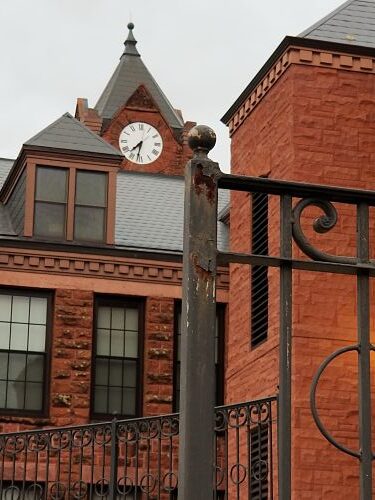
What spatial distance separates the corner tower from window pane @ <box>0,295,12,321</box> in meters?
4.24

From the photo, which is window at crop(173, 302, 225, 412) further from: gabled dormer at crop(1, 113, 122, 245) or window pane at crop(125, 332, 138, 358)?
gabled dormer at crop(1, 113, 122, 245)

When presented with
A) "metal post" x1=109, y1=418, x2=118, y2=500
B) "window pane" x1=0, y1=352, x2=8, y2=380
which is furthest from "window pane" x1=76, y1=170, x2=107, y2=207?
"metal post" x1=109, y1=418, x2=118, y2=500

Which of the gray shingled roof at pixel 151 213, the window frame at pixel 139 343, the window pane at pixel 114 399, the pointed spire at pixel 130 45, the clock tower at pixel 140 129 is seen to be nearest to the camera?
the window frame at pixel 139 343

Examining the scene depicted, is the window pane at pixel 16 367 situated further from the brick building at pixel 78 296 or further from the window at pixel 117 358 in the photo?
the window at pixel 117 358

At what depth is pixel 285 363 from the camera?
Answer: 15.6 ft

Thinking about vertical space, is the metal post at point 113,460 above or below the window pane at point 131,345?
below

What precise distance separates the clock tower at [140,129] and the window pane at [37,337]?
2239 cm

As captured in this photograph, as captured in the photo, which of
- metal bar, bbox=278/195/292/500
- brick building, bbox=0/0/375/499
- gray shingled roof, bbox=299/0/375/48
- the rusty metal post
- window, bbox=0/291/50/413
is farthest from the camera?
window, bbox=0/291/50/413

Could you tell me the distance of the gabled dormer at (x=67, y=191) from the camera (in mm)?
20188

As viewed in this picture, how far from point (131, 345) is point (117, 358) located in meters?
0.32

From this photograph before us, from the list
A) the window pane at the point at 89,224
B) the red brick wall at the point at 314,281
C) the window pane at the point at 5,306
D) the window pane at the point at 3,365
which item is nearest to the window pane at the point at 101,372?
the window pane at the point at 3,365

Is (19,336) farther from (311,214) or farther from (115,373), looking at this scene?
(311,214)

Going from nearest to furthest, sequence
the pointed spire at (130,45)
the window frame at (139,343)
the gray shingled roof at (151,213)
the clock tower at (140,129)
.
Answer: the window frame at (139,343) < the gray shingled roof at (151,213) < the clock tower at (140,129) < the pointed spire at (130,45)

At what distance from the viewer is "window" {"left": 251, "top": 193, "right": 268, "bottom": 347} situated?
15672mm
